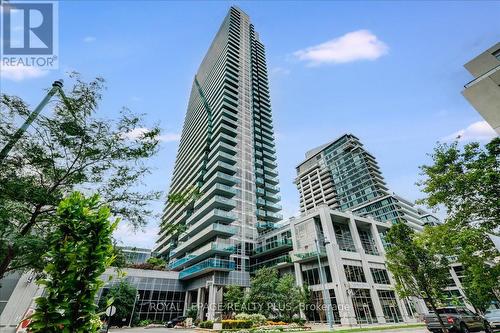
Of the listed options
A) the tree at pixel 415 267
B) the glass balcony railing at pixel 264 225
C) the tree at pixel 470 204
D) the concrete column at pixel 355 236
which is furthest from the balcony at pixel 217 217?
the tree at pixel 470 204

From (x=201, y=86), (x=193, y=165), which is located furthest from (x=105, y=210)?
(x=201, y=86)

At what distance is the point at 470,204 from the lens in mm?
14453

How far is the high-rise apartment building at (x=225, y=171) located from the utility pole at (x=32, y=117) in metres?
21.4

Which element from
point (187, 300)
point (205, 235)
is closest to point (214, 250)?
point (205, 235)

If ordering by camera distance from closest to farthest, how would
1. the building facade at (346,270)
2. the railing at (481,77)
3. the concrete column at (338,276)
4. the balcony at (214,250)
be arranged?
the railing at (481,77) < the concrete column at (338,276) < the building facade at (346,270) < the balcony at (214,250)

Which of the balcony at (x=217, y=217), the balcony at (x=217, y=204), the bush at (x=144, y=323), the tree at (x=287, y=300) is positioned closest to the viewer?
the tree at (x=287, y=300)

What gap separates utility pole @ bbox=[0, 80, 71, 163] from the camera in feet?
30.9

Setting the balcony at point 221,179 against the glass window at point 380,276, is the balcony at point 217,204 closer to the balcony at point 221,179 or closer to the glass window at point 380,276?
the balcony at point 221,179

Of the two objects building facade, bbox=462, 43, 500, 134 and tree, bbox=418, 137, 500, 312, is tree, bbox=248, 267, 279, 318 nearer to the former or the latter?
tree, bbox=418, 137, 500, 312

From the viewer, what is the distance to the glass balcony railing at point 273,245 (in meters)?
40.6

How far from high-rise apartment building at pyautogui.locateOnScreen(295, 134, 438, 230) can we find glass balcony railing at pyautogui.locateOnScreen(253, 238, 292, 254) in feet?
168

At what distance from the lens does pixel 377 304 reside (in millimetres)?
33281

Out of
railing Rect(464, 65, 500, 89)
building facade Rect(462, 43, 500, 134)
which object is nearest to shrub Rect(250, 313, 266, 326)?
building facade Rect(462, 43, 500, 134)

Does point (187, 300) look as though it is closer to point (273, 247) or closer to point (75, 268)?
point (273, 247)
